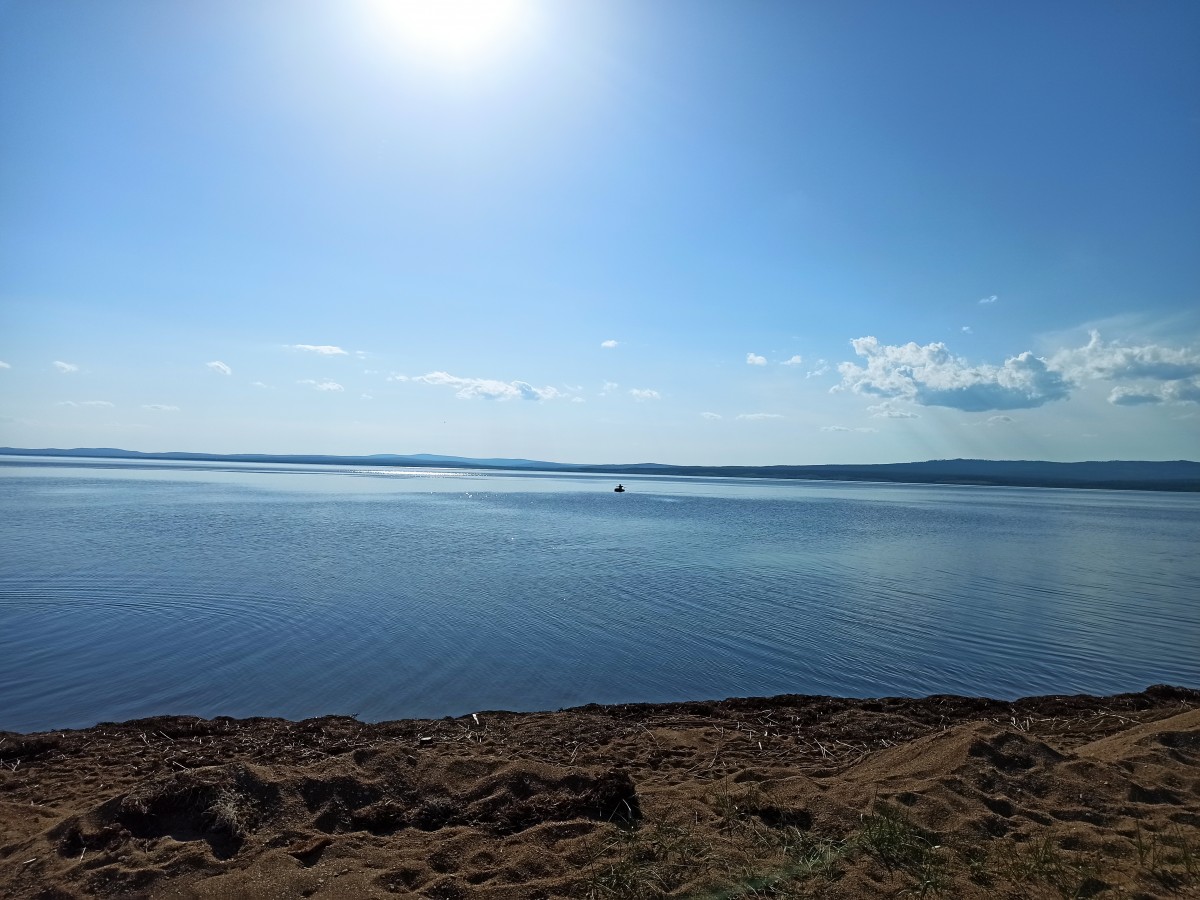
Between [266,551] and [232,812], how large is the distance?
20.1 meters

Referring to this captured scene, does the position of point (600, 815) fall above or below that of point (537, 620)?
above

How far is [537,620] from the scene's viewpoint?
14.5 meters

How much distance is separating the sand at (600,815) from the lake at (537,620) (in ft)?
8.08

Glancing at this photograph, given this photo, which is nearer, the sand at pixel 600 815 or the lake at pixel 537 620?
the sand at pixel 600 815

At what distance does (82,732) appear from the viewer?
7.79 m

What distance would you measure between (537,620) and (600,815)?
9.28 metres

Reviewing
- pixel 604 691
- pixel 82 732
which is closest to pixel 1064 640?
pixel 604 691

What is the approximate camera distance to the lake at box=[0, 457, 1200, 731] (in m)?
10.2

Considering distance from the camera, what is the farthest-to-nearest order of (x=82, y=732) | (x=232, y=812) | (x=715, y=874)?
(x=82, y=732) → (x=232, y=812) → (x=715, y=874)

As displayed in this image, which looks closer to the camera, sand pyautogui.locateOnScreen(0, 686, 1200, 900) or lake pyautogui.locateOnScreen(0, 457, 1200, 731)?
sand pyautogui.locateOnScreen(0, 686, 1200, 900)

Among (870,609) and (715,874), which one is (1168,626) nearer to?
(870,609)

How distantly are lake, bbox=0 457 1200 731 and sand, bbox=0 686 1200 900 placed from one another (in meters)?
2.46

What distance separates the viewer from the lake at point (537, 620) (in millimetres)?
10242

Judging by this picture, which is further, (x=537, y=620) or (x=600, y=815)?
(x=537, y=620)
